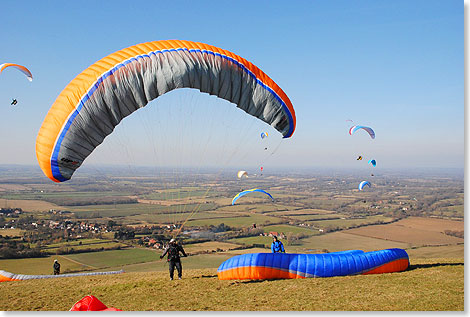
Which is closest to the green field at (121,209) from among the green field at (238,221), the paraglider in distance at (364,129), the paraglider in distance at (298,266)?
the green field at (238,221)

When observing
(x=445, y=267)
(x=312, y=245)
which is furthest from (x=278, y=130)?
(x=312, y=245)

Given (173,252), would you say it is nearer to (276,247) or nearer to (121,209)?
(276,247)

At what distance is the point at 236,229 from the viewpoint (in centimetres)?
3625

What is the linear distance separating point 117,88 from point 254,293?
18.3ft

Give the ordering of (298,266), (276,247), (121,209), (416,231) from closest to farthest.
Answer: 1. (298,266)
2. (276,247)
3. (416,231)
4. (121,209)

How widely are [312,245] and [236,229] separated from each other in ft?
27.2

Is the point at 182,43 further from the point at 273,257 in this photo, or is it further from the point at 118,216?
the point at 118,216

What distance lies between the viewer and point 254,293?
7.95 m

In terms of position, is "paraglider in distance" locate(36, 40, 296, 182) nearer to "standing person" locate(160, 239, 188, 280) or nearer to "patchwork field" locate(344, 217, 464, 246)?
"standing person" locate(160, 239, 188, 280)

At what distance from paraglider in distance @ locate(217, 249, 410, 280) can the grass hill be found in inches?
11.6

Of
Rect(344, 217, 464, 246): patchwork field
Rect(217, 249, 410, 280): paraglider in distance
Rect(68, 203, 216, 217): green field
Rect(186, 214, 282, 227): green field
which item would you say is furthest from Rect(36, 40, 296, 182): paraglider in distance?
Rect(68, 203, 216, 217): green field

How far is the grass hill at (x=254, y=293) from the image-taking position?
696 centimetres

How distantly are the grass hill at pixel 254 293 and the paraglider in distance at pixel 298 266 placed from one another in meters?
0.29

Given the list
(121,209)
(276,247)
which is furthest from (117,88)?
(121,209)
